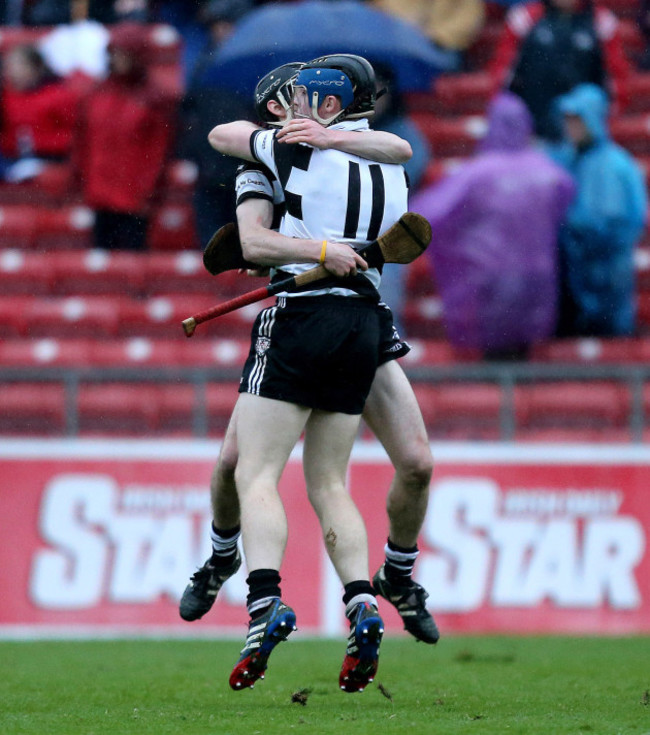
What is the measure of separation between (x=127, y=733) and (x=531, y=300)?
6.36 meters

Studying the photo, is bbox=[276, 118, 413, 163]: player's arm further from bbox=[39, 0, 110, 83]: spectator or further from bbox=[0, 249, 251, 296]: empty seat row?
bbox=[39, 0, 110, 83]: spectator

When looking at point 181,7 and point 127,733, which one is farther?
point 181,7

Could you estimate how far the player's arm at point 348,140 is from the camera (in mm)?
5441

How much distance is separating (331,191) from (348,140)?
0.58 feet

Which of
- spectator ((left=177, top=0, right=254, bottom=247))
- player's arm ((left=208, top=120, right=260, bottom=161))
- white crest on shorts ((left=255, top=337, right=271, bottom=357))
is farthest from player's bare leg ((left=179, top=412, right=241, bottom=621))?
spectator ((left=177, top=0, right=254, bottom=247))

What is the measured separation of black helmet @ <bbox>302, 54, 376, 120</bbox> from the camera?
5.60 metres

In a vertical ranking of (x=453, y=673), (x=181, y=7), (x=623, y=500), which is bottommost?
(x=623, y=500)

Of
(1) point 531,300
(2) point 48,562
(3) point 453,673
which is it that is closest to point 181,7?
(1) point 531,300

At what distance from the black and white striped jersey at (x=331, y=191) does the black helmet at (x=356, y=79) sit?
0.06 metres

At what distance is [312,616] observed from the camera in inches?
401

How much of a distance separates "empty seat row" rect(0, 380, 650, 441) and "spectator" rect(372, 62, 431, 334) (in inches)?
47.3

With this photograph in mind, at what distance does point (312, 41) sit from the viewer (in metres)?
11.4

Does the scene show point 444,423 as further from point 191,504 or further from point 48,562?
point 48,562

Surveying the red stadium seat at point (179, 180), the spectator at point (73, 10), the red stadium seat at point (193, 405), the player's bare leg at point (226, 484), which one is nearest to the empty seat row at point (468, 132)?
the red stadium seat at point (179, 180)
